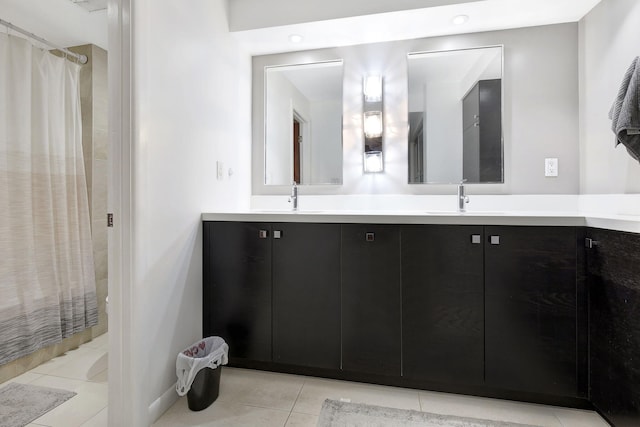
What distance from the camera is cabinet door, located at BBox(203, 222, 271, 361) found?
5.94ft

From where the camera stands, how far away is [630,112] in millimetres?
1341

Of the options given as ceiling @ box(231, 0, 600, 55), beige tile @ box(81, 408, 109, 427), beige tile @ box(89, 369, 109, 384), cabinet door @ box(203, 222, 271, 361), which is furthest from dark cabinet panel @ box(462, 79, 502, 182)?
beige tile @ box(89, 369, 109, 384)

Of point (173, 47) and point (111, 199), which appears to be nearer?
point (111, 199)

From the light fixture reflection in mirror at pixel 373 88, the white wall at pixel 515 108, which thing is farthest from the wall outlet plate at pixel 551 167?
the light fixture reflection in mirror at pixel 373 88

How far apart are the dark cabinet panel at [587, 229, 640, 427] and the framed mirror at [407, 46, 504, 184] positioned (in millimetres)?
839

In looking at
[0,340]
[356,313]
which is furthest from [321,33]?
[0,340]

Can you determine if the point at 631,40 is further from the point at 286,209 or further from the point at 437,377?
the point at 286,209

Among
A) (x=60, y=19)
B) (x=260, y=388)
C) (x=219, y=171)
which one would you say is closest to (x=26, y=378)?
(x=260, y=388)

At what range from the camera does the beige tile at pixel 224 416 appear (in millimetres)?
1441

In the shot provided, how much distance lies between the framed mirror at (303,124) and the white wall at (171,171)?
0.41 meters

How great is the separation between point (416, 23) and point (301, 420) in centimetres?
233

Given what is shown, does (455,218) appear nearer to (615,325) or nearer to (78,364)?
(615,325)

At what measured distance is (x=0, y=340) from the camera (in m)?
1.81

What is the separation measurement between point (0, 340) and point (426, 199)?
270cm
